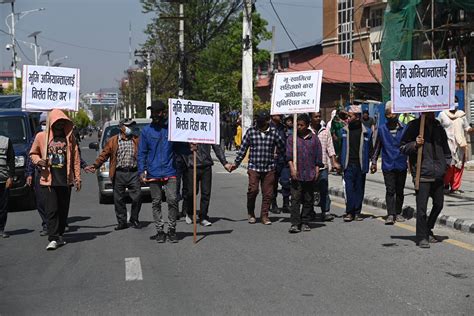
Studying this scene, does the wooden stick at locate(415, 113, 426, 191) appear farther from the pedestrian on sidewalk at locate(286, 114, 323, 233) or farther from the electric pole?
the electric pole

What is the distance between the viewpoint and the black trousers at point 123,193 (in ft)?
37.9

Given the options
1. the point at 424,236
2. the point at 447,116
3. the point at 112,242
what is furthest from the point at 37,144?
the point at 447,116

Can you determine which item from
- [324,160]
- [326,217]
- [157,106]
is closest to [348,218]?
[326,217]

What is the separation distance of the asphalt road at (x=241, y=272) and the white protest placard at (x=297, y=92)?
72.8 inches

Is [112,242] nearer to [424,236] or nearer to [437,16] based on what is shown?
[424,236]

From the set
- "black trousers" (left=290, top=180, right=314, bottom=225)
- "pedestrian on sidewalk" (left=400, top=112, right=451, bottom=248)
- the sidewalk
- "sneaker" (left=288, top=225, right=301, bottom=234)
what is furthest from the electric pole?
"pedestrian on sidewalk" (left=400, top=112, right=451, bottom=248)

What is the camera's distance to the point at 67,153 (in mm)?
9750

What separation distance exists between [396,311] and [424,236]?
3.31m

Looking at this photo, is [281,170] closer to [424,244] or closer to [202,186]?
[202,186]

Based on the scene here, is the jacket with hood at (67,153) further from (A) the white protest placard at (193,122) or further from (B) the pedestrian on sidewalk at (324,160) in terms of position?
(B) the pedestrian on sidewalk at (324,160)

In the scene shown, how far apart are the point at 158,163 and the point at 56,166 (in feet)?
4.43

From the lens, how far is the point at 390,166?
11.4 m

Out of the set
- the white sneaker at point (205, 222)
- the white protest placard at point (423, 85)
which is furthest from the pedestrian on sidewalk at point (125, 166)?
the white protest placard at point (423, 85)

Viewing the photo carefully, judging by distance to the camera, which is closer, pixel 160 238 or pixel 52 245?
pixel 52 245
